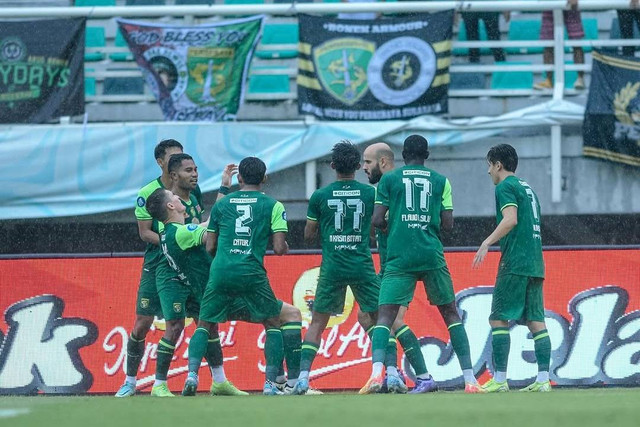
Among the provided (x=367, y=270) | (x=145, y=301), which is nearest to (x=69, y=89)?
(x=145, y=301)

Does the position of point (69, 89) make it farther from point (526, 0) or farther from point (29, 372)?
point (526, 0)

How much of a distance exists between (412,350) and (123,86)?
7.38 m

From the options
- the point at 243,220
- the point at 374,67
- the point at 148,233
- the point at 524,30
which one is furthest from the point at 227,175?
the point at 524,30

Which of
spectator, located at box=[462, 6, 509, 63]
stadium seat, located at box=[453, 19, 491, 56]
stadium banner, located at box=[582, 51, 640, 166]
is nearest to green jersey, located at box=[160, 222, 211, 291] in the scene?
stadium banner, located at box=[582, 51, 640, 166]

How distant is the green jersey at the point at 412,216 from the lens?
9273mm

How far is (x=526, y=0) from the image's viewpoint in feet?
48.7

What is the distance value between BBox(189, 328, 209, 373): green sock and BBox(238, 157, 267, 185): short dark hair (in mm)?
1118

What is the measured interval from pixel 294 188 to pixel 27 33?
11.2ft

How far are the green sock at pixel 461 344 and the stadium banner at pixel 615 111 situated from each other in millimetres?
5312

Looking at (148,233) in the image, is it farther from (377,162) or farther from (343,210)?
(377,162)

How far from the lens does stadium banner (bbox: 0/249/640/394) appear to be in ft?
37.0

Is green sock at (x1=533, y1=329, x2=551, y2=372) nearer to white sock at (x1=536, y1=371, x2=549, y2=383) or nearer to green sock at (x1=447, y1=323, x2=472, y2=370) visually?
white sock at (x1=536, y1=371, x2=549, y2=383)

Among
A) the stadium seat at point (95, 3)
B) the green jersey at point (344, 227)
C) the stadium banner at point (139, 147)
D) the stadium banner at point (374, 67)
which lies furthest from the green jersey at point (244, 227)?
the stadium seat at point (95, 3)

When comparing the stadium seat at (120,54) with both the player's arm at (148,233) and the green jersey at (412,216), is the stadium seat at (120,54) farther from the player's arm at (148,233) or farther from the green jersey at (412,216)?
the green jersey at (412,216)
